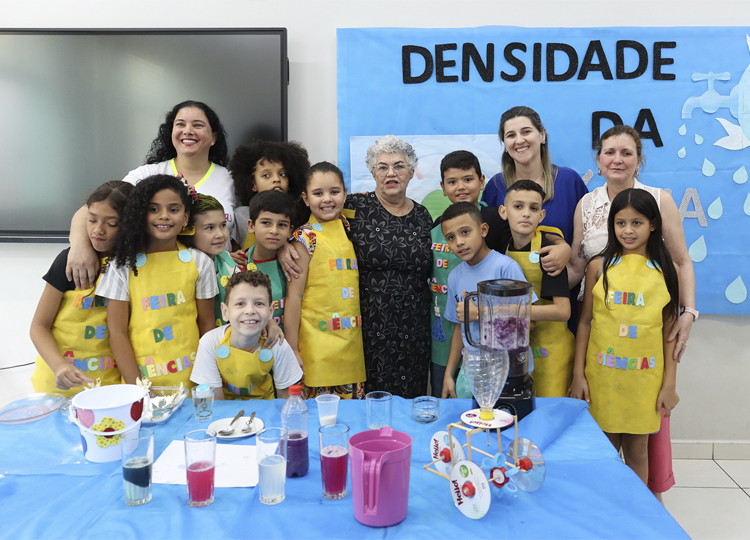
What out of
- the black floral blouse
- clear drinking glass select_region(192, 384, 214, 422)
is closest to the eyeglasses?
the black floral blouse

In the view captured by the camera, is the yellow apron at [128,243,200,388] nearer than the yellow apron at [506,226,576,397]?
Yes

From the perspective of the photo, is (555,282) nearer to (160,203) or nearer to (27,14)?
(160,203)

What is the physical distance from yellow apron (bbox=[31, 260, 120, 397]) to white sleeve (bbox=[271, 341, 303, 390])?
0.68m

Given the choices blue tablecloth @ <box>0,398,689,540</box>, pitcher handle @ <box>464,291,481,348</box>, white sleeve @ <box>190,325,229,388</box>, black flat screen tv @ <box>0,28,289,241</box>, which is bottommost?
blue tablecloth @ <box>0,398,689,540</box>

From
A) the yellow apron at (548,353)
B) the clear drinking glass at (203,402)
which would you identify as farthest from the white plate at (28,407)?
the yellow apron at (548,353)

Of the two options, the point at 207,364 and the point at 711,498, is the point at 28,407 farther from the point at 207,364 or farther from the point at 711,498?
the point at 711,498

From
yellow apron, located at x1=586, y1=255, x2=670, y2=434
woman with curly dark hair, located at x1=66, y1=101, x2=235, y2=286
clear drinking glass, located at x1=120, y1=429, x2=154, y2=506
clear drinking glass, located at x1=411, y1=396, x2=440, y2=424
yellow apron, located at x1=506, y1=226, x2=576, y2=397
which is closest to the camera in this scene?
clear drinking glass, located at x1=120, y1=429, x2=154, y2=506

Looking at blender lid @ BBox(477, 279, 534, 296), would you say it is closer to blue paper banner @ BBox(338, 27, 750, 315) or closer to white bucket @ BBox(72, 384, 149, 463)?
white bucket @ BBox(72, 384, 149, 463)

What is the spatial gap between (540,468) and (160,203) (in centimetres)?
155

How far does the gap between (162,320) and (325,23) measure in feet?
6.34

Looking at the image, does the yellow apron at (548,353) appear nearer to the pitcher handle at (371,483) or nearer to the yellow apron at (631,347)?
the yellow apron at (631,347)

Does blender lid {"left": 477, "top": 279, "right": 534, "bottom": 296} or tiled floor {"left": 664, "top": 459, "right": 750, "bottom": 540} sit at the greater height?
blender lid {"left": 477, "top": 279, "right": 534, "bottom": 296}

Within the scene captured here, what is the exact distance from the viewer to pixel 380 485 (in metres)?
1.01

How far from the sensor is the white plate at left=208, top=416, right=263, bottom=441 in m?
1.38
